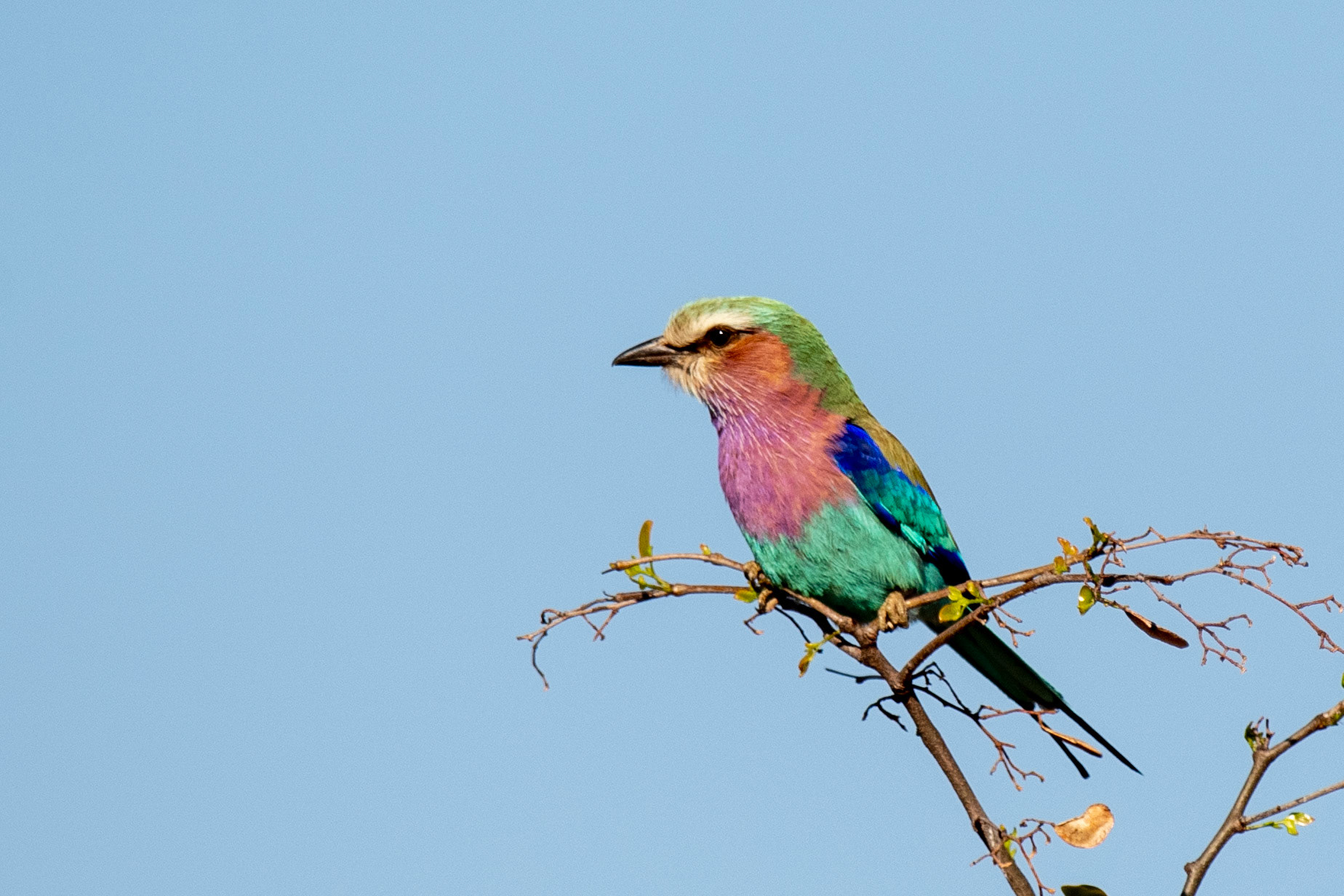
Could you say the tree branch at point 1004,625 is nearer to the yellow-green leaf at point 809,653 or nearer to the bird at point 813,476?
the yellow-green leaf at point 809,653

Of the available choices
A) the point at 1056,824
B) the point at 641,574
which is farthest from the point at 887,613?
the point at 1056,824

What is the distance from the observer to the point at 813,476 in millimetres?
5820

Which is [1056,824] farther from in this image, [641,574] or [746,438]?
[746,438]

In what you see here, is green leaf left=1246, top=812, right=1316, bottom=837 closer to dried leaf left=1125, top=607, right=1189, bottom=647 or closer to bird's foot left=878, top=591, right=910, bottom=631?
dried leaf left=1125, top=607, right=1189, bottom=647

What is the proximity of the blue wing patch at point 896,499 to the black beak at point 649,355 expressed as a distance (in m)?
0.86

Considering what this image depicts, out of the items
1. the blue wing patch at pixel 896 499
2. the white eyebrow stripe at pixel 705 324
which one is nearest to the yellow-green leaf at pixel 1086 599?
the blue wing patch at pixel 896 499

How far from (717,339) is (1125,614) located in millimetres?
3393

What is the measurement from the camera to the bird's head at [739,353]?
6.15 m

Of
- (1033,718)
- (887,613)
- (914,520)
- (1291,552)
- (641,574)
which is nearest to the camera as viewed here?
(1291,552)

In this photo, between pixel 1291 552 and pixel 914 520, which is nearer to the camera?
pixel 1291 552

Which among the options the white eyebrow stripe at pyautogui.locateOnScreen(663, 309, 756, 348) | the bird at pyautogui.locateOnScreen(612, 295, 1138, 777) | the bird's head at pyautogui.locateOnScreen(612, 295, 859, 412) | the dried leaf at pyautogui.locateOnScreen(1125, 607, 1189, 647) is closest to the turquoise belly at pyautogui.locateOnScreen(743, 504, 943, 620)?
the bird at pyautogui.locateOnScreen(612, 295, 1138, 777)

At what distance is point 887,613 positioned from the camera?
5.49 meters

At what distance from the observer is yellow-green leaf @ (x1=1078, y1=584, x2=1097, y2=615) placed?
2971 millimetres

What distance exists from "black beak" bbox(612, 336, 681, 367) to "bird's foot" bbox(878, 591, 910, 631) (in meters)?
1.49
